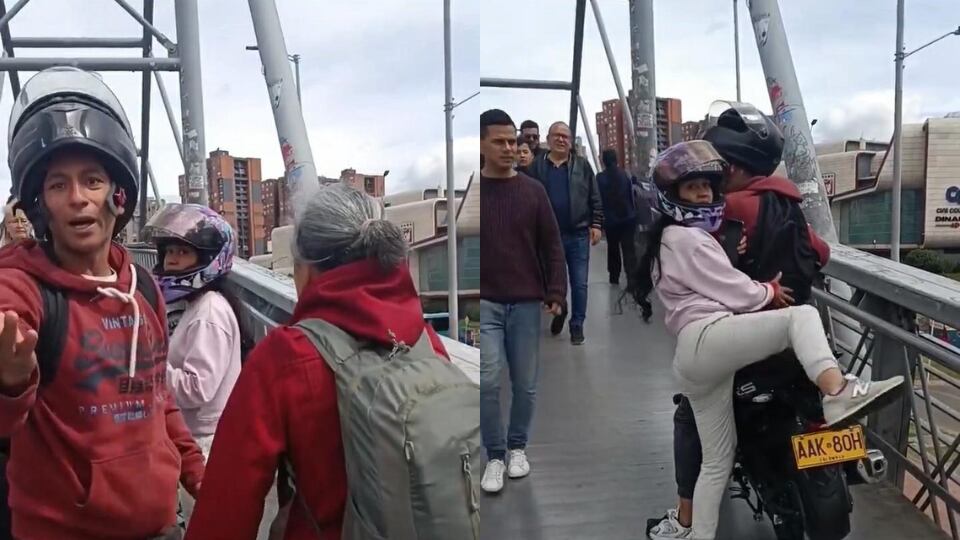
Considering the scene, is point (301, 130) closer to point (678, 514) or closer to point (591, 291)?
point (591, 291)

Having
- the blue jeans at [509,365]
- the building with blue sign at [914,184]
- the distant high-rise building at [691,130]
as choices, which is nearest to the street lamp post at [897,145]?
the building with blue sign at [914,184]

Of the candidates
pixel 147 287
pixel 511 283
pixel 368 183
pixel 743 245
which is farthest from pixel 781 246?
pixel 147 287

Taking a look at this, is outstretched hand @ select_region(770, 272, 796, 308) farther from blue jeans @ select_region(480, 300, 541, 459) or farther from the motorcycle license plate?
blue jeans @ select_region(480, 300, 541, 459)

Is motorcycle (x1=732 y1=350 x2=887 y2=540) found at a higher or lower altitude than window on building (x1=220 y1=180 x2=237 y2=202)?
lower

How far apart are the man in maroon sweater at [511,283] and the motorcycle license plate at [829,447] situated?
1.84 feet

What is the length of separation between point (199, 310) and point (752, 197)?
3.83 feet

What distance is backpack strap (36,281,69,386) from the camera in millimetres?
1167

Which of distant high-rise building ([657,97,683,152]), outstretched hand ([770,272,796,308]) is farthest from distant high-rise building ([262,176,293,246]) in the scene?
outstretched hand ([770,272,796,308])

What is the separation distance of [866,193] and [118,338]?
4.51 ft

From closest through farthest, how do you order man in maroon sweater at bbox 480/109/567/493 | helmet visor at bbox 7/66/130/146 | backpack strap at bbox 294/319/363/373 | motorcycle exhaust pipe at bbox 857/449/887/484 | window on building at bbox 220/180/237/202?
1. backpack strap at bbox 294/319/363/373
2. helmet visor at bbox 7/66/130/146
3. man in maroon sweater at bbox 480/109/567/493
4. window on building at bbox 220/180/237/202
5. motorcycle exhaust pipe at bbox 857/449/887/484

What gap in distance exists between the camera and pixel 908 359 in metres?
2.19

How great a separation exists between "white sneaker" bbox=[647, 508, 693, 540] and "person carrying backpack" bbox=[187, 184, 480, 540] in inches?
25.9

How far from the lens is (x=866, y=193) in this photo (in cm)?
153

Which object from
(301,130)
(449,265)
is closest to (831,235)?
(449,265)
